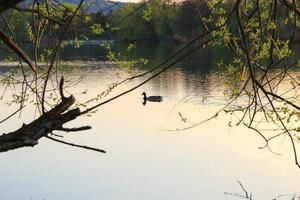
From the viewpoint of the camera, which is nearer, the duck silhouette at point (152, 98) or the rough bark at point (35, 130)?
the rough bark at point (35, 130)

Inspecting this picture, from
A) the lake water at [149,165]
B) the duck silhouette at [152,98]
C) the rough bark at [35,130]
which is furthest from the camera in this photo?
the duck silhouette at [152,98]

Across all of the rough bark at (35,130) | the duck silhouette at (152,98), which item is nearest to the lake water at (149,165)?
the duck silhouette at (152,98)

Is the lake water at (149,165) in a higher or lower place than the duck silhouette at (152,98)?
higher

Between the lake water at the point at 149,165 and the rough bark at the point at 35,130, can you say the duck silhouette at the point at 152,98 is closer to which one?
the lake water at the point at 149,165

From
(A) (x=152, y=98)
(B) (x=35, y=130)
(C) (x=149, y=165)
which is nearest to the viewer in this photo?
(B) (x=35, y=130)

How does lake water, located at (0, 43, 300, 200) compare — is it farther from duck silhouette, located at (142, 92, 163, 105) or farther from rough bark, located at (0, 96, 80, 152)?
rough bark, located at (0, 96, 80, 152)

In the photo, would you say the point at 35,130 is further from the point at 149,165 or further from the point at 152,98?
the point at 152,98

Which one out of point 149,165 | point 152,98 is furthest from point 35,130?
point 152,98

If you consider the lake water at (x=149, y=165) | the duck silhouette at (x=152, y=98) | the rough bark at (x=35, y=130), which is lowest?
the duck silhouette at (x=152, y=98)

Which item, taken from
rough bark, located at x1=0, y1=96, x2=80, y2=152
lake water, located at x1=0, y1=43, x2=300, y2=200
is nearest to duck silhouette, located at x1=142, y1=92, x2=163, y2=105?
lake water, located at x1=0, y1=43, x2=300, y2=200

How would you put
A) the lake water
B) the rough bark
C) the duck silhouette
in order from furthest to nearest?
the duck silhouette, the lake water, the rough bark

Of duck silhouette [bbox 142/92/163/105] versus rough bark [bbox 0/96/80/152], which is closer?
rough bark [bbox 0/96/80/152]

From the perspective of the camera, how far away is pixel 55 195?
14.6m

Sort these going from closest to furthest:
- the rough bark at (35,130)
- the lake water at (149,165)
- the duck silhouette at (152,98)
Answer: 1. the rough bark at (35,130)
2. the lake water at (149,165)
3. the duck silhouette at (152,98)
